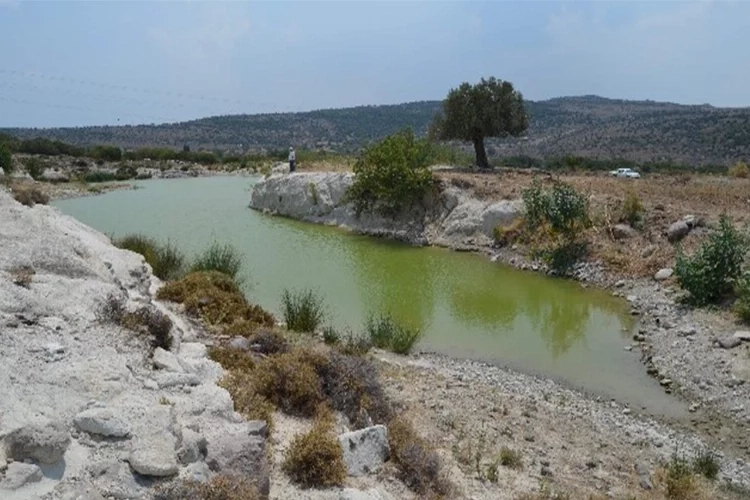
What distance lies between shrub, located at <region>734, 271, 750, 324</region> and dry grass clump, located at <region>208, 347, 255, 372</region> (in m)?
10.7

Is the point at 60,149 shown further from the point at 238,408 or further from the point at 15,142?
the point at 238,408

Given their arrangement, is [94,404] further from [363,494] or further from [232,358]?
[232,358]

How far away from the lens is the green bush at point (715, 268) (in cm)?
1584

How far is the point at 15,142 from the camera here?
6375 centimetres

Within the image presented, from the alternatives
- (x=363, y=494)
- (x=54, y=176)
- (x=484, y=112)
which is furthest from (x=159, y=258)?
(x=54, y=176)

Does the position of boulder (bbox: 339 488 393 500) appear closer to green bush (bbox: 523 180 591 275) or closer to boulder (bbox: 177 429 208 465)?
boulder (bbox: 177 429 208 465)

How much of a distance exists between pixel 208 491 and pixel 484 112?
28.7 m

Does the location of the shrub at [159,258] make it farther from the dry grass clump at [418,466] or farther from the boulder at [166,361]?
the dry grass clump at [418,466]

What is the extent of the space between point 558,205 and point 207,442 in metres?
17.8

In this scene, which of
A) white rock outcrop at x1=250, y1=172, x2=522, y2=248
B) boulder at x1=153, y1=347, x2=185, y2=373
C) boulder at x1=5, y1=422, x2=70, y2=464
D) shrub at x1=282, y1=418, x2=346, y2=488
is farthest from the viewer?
white rock outcrop at x1=250, y1=172, x2=522, y2=248

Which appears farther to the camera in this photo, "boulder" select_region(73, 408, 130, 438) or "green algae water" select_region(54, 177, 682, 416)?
"green algae water" select_region(54, 177, 682, 416)

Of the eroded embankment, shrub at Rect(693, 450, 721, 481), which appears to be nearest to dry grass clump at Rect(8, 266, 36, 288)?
shrub at Rect(693, 450, 721, 481)

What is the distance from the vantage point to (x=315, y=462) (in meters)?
6.56

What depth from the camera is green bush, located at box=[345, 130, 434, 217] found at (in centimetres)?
2802
